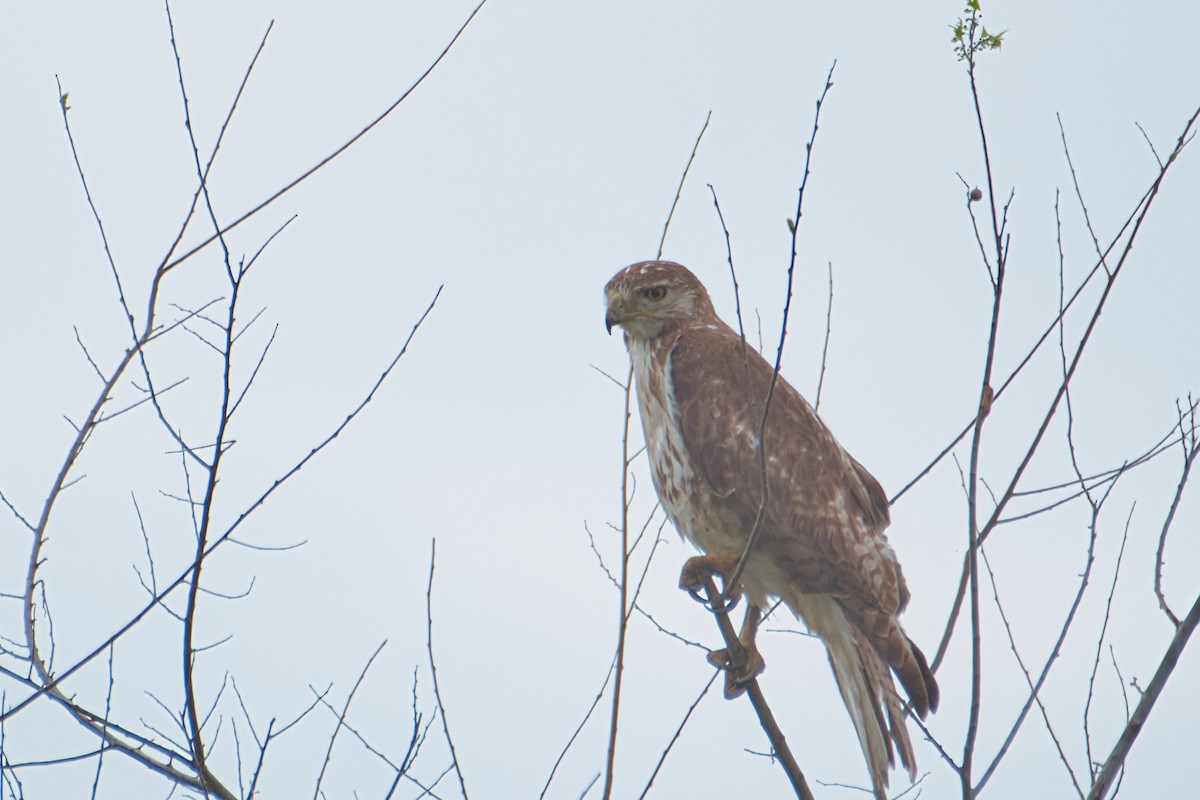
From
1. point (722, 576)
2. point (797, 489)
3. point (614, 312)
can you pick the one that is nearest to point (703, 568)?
point (722, 576)

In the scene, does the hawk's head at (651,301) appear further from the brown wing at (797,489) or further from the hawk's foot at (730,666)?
the hawk's foot at (730,666)

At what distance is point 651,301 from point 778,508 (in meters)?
1.06

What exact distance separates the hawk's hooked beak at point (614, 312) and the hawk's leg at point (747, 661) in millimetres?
1286

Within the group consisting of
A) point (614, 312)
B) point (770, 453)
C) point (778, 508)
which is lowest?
point (778, 508)

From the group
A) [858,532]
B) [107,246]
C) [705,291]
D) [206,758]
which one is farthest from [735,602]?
[107,246]

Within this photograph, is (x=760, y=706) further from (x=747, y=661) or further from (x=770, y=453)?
(x=770, y=453)

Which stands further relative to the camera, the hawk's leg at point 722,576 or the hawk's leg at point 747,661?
the hawk's leg at point 722,576

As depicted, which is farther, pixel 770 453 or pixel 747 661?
pixel 770 453

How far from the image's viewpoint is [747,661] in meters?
4.11

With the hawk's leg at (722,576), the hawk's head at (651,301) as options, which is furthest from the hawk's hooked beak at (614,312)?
the hawk's leg at (722,576)

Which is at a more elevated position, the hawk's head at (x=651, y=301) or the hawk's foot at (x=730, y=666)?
the hawk's head at (x=651, y=301)

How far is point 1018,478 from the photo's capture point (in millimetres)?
2896

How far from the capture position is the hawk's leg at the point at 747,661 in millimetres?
4105

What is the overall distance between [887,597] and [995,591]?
68cm
